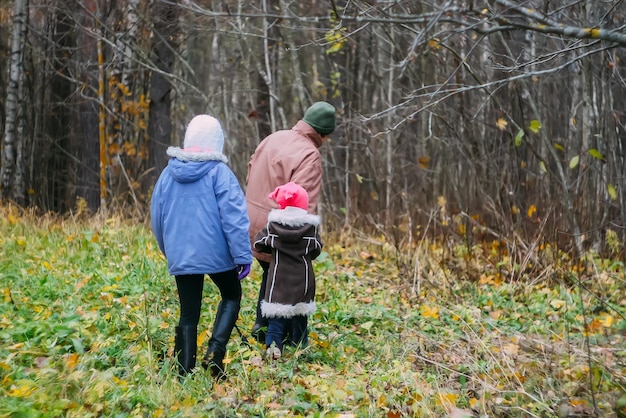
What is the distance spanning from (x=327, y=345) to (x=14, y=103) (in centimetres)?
913

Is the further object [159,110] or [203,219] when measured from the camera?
[159,110]

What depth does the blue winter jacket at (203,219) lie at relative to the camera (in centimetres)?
488

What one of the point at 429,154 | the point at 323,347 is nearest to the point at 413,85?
the point at 429,154

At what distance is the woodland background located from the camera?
8.91 meters

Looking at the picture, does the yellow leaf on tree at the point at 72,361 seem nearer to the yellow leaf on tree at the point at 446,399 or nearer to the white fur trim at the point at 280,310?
the white fur trim at the point at 280,310

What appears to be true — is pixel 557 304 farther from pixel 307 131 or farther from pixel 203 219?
pixel 203 219

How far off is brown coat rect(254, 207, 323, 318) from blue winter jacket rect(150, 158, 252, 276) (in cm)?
58

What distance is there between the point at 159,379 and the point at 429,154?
31.7 ft

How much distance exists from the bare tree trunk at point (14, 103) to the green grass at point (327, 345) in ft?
14.1

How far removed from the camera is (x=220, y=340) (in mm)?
5051

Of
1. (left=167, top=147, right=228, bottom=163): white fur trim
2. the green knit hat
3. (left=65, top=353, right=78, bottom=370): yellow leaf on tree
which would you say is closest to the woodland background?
the green knit hat

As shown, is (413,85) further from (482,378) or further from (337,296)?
(482,378)

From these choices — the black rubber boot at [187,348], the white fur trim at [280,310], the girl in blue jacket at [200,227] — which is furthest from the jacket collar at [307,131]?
the black rubber boot at [187,348]

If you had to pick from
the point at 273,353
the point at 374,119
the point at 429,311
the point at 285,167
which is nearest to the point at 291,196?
the point at 285,167
